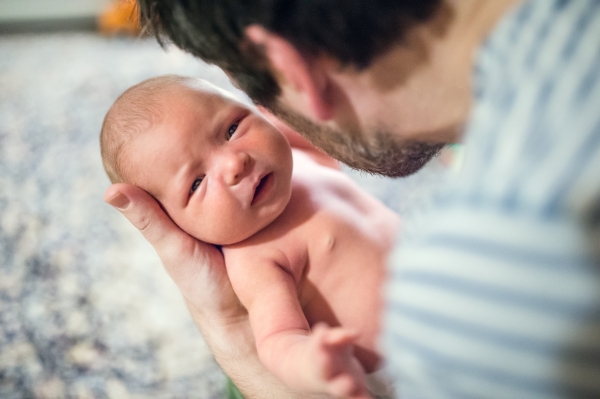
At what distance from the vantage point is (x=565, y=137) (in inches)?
14.6

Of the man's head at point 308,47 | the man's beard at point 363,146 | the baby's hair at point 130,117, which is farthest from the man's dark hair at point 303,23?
the baby's hair at point 130,117

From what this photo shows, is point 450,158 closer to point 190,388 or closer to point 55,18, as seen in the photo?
point 190,388

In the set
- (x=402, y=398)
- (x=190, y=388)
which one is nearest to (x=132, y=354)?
(x=190, y=388)

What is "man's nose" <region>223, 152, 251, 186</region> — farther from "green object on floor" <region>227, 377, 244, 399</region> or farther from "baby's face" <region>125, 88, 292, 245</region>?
"green object on floor" <region>227, 377, 244, 399</region>

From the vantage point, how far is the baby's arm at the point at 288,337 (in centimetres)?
49

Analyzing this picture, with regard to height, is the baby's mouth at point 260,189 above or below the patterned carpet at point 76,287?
above

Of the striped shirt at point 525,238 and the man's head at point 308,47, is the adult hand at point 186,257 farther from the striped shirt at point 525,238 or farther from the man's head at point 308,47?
the striped shirt at point 525,238

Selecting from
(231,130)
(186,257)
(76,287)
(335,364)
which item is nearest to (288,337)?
(335,364)

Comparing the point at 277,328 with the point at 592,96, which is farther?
the point at 277,328

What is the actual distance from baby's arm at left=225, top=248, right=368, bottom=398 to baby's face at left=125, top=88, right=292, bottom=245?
0.23ft

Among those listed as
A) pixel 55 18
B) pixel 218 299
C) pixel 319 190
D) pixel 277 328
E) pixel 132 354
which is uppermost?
pixel 319 190

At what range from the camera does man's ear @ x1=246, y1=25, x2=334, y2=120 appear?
1.72 ft

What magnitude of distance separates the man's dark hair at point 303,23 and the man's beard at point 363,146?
0.40 feet

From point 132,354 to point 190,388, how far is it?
191mm
